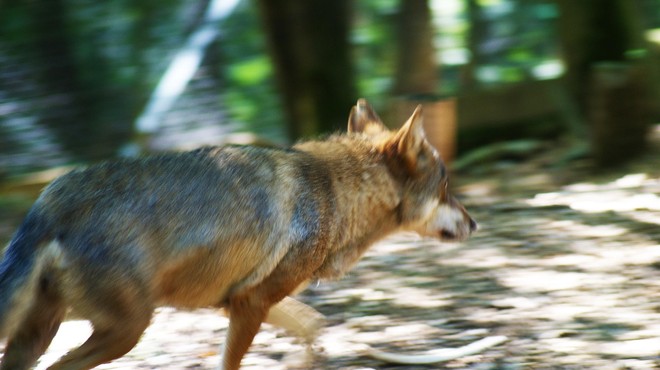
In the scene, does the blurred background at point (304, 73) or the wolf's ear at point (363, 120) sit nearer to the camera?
the wolf's ear at point (363, 120)

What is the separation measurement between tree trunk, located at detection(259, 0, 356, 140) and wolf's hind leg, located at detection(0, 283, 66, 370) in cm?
520

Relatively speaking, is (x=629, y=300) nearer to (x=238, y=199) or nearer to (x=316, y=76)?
(x=238, y=199)

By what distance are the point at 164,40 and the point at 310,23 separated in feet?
7.50

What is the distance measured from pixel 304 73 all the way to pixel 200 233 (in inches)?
201

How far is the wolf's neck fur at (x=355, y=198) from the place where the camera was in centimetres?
518

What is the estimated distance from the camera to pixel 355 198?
5273 millimetres

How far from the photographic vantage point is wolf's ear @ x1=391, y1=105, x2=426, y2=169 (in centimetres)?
539

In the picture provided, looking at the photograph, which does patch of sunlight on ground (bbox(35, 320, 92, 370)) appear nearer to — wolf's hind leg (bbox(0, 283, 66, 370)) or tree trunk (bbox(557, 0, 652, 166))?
wolf's hind leg (bbox(0, 283, 66, 370))

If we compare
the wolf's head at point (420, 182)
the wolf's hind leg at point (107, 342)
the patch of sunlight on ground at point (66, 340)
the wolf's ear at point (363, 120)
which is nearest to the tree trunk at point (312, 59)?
the wolf's ear at point (363, 120)

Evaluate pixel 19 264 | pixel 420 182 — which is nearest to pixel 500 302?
pixel 420 182

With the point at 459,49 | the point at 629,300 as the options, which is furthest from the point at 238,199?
the point at 459,49

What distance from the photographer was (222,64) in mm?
10648

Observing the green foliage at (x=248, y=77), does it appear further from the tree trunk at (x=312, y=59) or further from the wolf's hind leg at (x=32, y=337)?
the wolf's hind leg at (x=32, y=337)

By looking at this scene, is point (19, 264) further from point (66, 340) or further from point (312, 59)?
point (312, 59)
